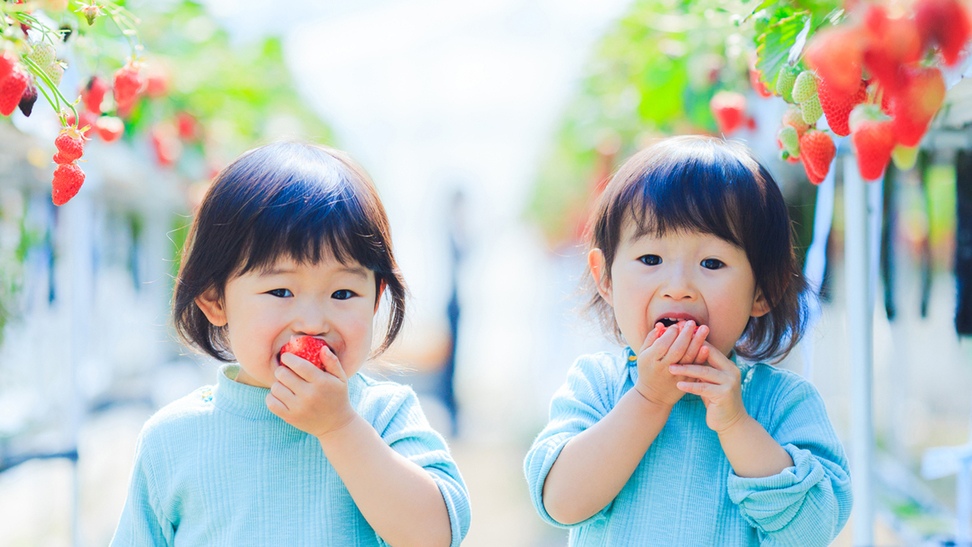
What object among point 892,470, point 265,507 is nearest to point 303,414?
point 265,507

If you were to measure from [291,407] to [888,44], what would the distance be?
82cm

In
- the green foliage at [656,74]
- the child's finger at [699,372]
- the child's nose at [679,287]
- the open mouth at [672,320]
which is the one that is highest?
the green foliage at [656,74]

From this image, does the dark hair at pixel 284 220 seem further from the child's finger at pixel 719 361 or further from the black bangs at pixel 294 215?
the child's finger at pixel 719 361

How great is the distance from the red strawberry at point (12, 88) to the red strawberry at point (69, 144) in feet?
0.41

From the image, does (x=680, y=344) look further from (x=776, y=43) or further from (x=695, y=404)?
(x=776, y=43)

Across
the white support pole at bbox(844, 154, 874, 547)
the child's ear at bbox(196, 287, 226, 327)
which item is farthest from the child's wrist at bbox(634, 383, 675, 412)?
the white support pole at bbox(844, 154, 874, 547)


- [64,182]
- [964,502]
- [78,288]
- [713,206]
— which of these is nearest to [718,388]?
[713,206]

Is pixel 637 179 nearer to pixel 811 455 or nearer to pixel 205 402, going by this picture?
pixel 811 455

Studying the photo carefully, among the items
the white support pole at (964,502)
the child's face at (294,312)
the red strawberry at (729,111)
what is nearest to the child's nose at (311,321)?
the child's face at (294,312)

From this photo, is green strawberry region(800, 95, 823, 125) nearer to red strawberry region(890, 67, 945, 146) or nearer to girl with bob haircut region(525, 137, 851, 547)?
girl with bob haircut region(525, 137, 851, 547)

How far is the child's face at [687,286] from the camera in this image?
107 centimetres

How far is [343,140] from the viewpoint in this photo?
342 inches

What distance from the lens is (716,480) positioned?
1128 millimetres

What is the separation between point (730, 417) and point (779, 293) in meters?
0.26
